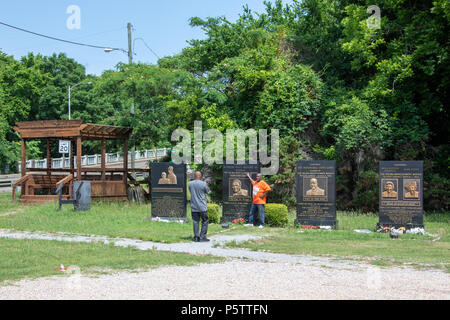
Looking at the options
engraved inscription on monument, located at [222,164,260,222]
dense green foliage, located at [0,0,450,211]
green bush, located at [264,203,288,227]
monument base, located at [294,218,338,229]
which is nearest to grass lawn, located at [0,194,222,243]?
engraved inscription on monument, located at [222,164,260,222]

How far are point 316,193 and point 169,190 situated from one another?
5.12 metres

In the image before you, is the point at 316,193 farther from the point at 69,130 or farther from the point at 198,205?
the point at 69,130

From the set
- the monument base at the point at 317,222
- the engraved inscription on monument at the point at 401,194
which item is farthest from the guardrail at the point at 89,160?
the engraved inscription on monument at the point at 401,194

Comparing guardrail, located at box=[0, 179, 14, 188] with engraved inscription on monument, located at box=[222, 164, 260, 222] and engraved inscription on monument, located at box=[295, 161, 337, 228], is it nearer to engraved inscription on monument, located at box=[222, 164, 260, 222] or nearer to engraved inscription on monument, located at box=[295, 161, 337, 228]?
engraved inscription on monument, located at box=[222, 164, 260, 222]

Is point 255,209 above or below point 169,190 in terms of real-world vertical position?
below

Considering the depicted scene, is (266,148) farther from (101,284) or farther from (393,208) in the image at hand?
(101,284)

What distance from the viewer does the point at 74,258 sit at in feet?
35.0

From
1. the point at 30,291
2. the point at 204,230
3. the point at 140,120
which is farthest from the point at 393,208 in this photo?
the point at 140,120

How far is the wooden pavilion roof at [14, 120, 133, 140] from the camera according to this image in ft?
77.5

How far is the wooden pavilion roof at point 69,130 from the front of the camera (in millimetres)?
23609

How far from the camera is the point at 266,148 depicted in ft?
78.1

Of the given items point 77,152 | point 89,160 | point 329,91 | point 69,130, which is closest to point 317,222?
point 329,91

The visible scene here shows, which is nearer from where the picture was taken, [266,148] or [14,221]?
[14,221]

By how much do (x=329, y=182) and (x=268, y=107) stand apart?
7738 millimetres
